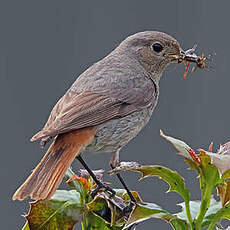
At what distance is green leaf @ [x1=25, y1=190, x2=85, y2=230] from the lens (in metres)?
1.48

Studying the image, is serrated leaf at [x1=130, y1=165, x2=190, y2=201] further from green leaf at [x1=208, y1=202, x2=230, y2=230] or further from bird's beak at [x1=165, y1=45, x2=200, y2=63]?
bird's beak at [x1=165, y1=45, x2=200, y2=63]

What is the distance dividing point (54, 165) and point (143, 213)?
31.5 inches

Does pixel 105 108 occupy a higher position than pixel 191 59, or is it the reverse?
pixel 191 59

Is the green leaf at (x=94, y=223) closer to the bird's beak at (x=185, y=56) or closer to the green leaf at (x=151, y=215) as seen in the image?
the green leaf at (x=151, y=215)

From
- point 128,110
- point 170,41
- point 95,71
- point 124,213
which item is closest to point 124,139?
point 128,110

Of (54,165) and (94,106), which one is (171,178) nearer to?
(54,165)

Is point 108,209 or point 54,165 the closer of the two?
point 108,209

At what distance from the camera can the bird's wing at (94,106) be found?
233cm

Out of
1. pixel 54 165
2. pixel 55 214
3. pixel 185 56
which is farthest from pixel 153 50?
pixel 55 214

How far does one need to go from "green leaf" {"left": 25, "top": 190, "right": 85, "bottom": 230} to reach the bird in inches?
5.6

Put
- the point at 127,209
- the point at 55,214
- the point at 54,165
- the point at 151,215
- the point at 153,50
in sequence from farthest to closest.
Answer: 1. the point at 153,50
2. the point at 54,165
3. the point at 127,209
4. the point at 55,214
5. the point at 151,215

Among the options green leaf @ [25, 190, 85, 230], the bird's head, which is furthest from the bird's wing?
green leaf @ [25, 190, 85, 230]

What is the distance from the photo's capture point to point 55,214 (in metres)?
1.50

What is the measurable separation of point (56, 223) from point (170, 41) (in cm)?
189
